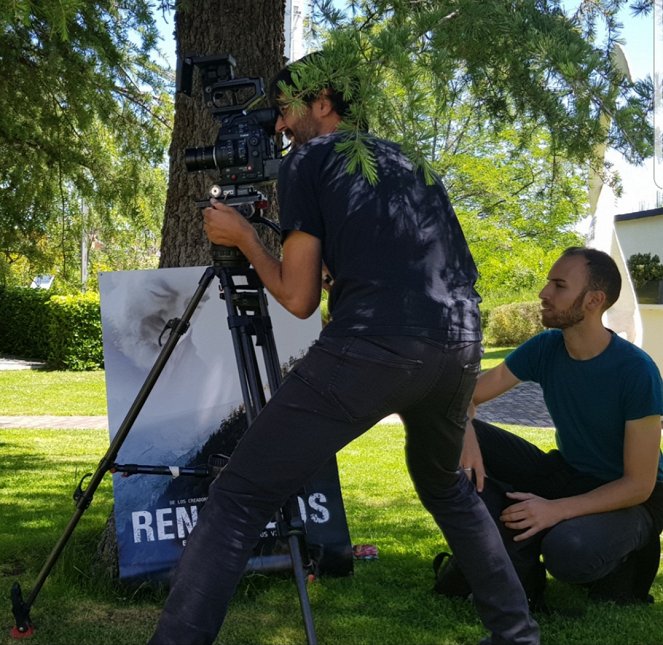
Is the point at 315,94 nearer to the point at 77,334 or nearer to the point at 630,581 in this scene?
the point at 630,581

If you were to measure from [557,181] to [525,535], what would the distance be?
1248 mm

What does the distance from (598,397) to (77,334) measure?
14.9 m

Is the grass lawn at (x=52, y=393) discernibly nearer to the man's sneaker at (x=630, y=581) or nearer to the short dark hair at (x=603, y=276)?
the man's sneaker at (x=630, y=581)

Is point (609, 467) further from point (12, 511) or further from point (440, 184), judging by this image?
point (12, 511)

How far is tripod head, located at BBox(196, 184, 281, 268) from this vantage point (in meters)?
2.87

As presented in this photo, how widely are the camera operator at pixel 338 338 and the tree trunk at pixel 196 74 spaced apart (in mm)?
1685

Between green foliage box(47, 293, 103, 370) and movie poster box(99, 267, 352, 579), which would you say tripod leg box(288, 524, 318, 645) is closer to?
movie poster box(99, 267, 352, 579)

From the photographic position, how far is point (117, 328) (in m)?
3.81

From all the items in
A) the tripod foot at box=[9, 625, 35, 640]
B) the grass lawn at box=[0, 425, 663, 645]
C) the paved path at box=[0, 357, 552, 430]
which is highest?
the tripod foot at box=[9, 625, 35, 640]

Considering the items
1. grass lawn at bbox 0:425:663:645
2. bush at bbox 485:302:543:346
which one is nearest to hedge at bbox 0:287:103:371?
bush at bbox 485:302:543:346

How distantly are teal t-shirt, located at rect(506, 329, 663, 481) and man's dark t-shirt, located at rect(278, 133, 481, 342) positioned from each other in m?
1.13

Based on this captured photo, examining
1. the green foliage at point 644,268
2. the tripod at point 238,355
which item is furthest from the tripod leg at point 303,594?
the green foliage at point 644,268

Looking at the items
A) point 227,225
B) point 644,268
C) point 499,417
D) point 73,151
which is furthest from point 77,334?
point 227,225

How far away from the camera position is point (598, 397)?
11.5 ft
